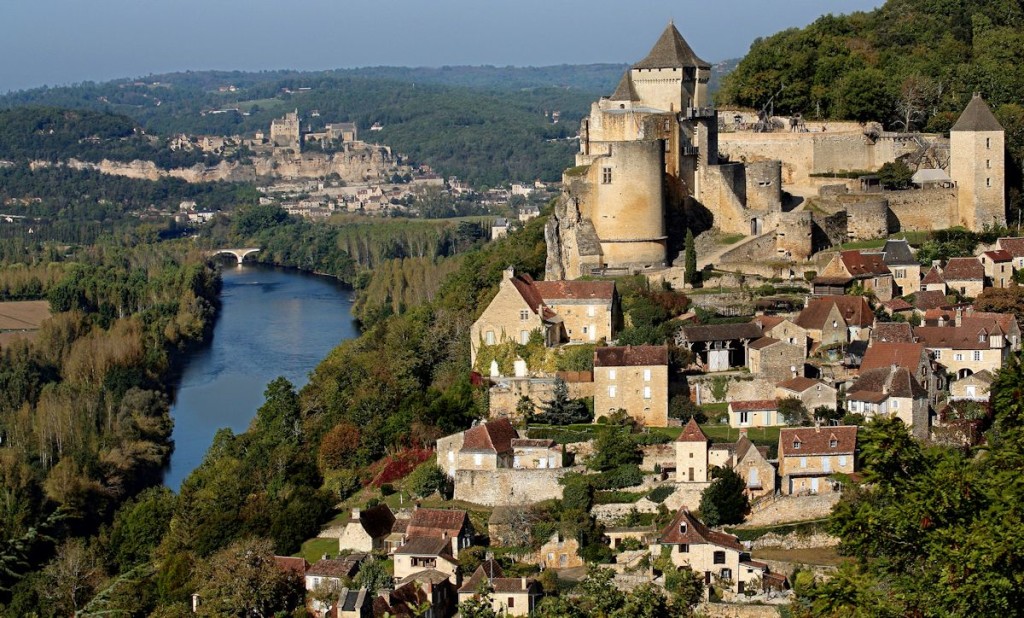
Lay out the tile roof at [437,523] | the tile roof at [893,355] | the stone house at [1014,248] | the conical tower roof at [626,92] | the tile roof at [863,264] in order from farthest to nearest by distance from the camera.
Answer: the conical tower roof at [626,92], the stone house at [1014,248], the tile roof at [863,264], the tile roof at [893,355], the tile roof at [437,523]

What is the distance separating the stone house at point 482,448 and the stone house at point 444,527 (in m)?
1.27

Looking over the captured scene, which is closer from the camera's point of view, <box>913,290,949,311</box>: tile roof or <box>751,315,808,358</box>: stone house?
<box>751,315,808,358</box>: stone house

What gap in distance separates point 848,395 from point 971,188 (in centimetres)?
867

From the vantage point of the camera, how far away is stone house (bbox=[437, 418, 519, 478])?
899 inches

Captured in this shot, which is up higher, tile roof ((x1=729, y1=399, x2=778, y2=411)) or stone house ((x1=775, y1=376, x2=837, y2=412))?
stone house ((x1=775, y1=376, x2=837, y2=412))

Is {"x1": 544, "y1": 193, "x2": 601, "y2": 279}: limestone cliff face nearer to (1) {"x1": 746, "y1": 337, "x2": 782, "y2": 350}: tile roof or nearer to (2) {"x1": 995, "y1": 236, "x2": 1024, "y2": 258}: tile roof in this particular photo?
(1) {"x1": 746, "y1": 337, "x2": 782, "y2": 350}: tile roof

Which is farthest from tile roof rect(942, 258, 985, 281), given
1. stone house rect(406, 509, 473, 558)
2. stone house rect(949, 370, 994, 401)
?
stone house rect(406, 509, 473, 558)

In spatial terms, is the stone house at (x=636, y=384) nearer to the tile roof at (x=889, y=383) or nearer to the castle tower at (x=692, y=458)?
the castle tower at (x=692, y=458)

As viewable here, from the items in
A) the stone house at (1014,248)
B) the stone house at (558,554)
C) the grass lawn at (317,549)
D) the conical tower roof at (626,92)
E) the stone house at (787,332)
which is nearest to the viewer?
the stone house at (558,554)

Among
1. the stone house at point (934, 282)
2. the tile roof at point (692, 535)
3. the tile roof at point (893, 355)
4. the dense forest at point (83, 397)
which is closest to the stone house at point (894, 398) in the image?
the tile roof at point (893, 355)

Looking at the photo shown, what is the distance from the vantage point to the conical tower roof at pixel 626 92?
30.7m

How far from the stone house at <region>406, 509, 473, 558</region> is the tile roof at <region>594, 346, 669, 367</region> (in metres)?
3.47

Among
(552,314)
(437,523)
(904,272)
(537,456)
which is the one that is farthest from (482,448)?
(904,272)

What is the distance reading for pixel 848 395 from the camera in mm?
23172
